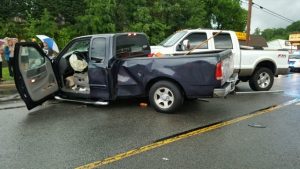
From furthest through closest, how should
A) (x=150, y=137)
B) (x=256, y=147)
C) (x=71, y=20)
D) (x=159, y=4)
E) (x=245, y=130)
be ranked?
(x=71, y=20), (x=159, y=4), (x=245, y=130), (x=150, y=137), (x=256, y=147)

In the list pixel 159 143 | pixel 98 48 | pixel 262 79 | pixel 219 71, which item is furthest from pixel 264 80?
pixel 159 143

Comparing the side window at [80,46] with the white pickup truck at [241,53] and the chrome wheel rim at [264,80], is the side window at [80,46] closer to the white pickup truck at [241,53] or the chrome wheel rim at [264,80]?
the white pickup truck at [241,53]

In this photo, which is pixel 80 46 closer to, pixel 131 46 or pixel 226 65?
pixel 131 46

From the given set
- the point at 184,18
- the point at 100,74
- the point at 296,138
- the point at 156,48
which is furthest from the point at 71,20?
the point at 296,138

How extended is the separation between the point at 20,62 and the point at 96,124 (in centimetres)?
205

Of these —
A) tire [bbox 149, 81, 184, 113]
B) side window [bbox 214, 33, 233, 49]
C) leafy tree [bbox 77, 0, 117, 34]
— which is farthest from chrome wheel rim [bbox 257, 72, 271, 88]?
leafy tree [bbox 77, 0, 117, 34]

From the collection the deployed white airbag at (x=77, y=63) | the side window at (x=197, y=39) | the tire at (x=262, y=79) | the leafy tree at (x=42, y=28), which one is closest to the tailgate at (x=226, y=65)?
the side window at (x=197, y=39)

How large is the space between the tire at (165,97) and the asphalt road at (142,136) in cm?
19

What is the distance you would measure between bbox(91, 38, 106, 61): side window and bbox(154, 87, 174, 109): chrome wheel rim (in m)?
1.48

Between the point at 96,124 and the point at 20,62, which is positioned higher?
the point at 20,62

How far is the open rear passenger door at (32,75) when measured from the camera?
24.3 feet

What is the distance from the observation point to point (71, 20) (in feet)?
133

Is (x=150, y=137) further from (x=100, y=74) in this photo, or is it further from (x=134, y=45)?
(x=134, y=45)

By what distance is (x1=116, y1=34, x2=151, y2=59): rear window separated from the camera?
838cm
